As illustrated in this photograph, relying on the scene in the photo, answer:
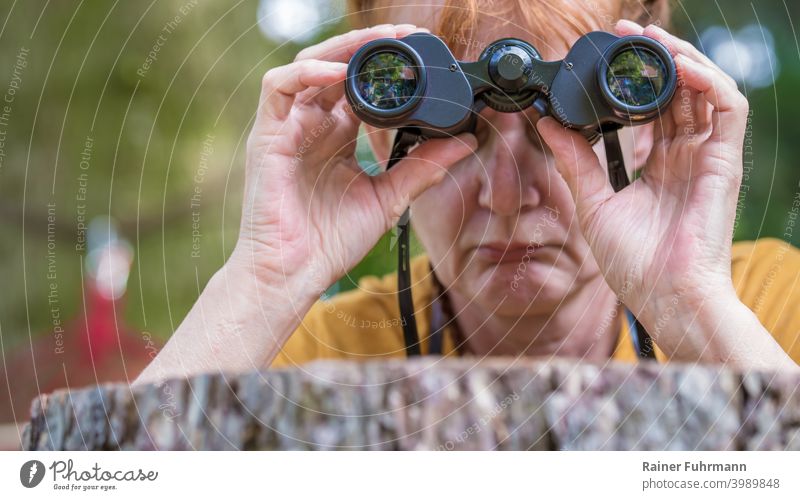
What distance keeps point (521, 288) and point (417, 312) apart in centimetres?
19

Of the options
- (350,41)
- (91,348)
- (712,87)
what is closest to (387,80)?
(350,41)

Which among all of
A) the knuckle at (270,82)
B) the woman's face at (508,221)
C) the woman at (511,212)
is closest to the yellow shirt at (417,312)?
the woman at (511,212)

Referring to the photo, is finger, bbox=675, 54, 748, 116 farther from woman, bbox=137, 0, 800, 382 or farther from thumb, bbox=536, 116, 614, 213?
thumb, bbox=536, 116, 614, 213

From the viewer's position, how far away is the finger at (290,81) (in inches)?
28.4

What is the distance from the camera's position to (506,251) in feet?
2.79

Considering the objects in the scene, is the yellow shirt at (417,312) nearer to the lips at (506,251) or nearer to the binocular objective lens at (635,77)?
the lips at (506,251)

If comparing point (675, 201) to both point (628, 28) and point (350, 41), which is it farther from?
point (350, 41)

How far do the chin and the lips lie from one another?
1cm

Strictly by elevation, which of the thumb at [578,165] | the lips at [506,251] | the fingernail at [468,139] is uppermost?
the fingernail at [468,139]

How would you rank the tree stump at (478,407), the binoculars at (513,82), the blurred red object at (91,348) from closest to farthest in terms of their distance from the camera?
1. the tree stump at (478,407)
2. the binoculars at (513,82)
3. the blurred red object at (91,348)

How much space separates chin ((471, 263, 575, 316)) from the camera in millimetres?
A: 871

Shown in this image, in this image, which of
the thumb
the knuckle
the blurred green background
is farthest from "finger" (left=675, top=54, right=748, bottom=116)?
the blurred green background

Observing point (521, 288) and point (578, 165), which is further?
point (521, 288)

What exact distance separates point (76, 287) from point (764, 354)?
3.97 feet
